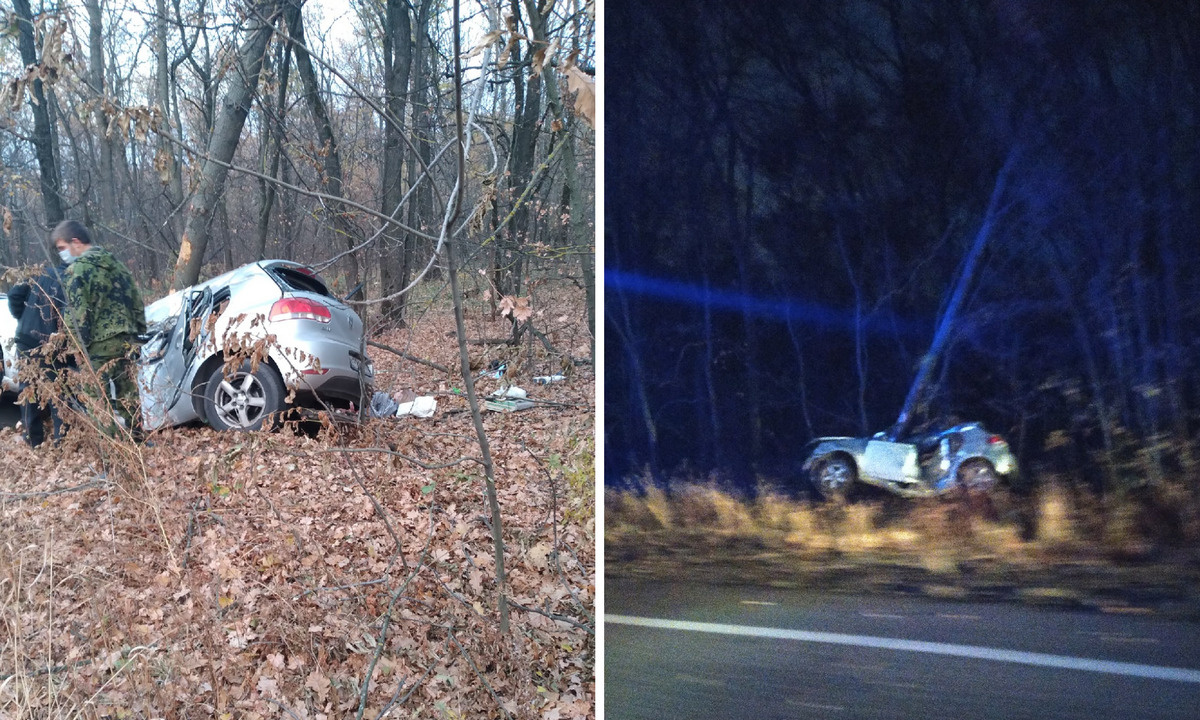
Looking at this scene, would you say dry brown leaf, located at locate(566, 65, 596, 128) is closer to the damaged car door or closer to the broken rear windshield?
the damaged car door

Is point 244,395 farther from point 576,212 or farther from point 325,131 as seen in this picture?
point 576,212

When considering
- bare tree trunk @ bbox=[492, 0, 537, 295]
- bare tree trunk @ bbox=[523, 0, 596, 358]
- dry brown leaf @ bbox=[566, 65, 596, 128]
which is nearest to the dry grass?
dry brown leaf @ bbox=[566, 65, 596, 128]

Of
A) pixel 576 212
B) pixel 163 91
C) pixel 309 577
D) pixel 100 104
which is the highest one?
pixel 163 91

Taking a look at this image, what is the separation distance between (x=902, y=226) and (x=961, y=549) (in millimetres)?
646

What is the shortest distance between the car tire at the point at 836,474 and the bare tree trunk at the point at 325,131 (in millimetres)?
2824

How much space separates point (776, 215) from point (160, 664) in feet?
9.69

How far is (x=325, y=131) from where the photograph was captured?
6680 mm

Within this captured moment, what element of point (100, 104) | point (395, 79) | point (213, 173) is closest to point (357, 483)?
point (100, 104)

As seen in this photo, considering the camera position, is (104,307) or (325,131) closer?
(104,307)

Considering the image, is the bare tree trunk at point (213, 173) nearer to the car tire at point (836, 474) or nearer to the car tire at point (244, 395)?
the car tire at point (244, 395)

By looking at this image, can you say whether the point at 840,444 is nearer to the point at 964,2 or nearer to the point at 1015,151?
the point at 1015,151

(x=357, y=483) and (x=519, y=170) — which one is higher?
(x=519, y=170)

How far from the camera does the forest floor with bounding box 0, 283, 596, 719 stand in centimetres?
310

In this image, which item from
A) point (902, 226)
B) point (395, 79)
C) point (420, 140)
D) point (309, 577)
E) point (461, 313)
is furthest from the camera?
point (395, 79)
